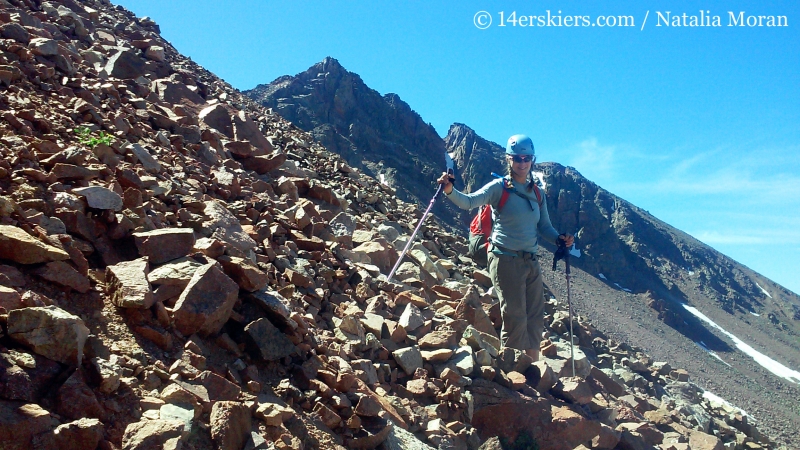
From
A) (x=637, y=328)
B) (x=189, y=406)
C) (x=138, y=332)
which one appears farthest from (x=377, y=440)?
(x=637, y=328)

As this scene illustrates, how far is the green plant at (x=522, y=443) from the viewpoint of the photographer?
17.2ft

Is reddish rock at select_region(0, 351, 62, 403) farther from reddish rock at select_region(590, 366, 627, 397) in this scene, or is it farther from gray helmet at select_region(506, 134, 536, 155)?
reddish rock at select_region(590, 366, 627, 397)

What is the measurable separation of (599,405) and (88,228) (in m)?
5.55

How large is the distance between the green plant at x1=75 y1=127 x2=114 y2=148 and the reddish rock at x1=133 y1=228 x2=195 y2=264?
185 centimetres

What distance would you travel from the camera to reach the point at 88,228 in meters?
3.96

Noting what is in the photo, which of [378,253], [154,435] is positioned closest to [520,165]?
[378,253]

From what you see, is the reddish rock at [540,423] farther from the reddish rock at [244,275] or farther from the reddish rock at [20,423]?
the reddish rock at [20,423]

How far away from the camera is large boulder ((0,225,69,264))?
3.16m

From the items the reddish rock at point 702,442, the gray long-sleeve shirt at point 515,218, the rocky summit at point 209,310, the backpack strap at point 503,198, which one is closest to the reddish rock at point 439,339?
the rocky summit at point 209,310

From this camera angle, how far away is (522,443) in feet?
17.3

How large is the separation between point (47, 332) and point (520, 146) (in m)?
5.06

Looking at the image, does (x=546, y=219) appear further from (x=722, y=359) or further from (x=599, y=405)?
(x=722, y=359)

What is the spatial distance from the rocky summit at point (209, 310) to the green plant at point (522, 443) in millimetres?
32

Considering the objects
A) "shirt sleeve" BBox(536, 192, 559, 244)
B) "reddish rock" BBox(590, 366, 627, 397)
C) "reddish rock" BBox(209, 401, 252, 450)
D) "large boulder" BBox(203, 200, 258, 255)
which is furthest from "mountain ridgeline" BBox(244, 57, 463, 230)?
"reddish rock" BBox(209, 401, 252, 450)
